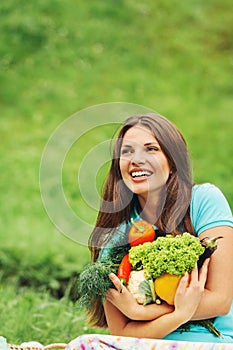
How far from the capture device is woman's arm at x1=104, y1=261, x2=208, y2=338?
264 cm

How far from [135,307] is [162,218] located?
42 centimetres

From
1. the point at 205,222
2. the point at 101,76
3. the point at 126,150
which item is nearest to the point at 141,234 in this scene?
the point at 205,222

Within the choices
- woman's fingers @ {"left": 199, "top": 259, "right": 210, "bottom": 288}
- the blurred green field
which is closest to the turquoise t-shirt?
woman's fingers @ {"left": 199, "top": 259, "right": 210, "bottom": 288}

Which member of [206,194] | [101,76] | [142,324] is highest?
[101,76]

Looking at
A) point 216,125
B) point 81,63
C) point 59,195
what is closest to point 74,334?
point 59,195

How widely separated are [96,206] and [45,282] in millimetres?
2809

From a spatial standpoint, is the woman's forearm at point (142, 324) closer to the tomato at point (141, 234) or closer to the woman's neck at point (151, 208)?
the tomato at point (141, 234)

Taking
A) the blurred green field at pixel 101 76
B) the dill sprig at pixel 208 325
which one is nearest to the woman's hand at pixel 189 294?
the dill sprig at pixel 208 325

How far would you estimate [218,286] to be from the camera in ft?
9.09

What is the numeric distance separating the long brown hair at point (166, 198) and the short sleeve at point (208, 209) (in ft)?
0.08

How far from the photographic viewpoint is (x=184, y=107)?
870cm

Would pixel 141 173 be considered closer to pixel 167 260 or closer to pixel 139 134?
pixel 139 134

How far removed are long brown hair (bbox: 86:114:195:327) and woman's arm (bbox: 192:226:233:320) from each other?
18 cm

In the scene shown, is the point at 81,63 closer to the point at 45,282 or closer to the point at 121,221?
the point at 45,282
